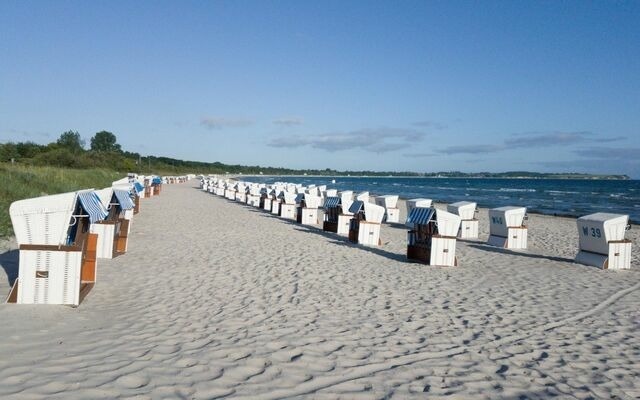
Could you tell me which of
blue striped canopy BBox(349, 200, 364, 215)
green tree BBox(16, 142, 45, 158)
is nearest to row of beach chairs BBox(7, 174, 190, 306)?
blue striped canopy BBox(349, 200, 364, 215)

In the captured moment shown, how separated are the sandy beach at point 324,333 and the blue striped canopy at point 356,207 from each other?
3241 mm

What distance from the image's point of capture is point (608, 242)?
1056cm

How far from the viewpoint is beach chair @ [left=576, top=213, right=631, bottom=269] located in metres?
10.5

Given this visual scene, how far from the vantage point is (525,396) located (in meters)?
4.00

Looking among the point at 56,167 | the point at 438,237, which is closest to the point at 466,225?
the point at 438,237

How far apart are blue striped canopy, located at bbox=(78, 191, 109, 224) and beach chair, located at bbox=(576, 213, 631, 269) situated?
362 inches

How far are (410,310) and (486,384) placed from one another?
2404 millimetres

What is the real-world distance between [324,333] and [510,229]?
9283 mm

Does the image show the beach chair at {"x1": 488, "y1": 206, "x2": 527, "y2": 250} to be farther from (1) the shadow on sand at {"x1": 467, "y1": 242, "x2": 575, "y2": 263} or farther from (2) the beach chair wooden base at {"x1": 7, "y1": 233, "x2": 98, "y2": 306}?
(2) the beach chair wooden base at {"x1": 7, "y1": 233, "x2": 98, "y2": 306}

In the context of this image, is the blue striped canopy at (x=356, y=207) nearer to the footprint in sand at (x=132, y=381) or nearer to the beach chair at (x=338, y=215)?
the beach chair at (x=338, y=215)

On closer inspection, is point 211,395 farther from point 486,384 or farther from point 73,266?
point 73,266

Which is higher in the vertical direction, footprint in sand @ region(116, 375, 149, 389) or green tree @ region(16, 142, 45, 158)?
green tree @ region(16, 142, 45, 158)

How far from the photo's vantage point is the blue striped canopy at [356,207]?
13.5m

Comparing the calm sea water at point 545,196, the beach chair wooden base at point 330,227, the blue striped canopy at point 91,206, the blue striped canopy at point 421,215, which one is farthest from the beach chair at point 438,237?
the calm sea water at point 545,196
